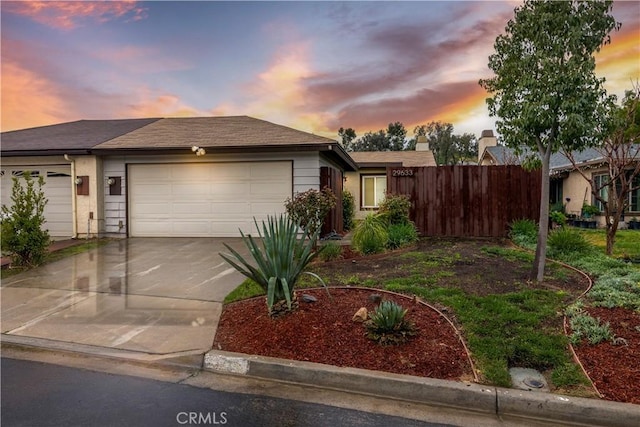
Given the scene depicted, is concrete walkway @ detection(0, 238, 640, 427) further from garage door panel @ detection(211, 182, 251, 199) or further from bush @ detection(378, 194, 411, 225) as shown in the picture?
bush @ detection(378, 194, 411, 225)

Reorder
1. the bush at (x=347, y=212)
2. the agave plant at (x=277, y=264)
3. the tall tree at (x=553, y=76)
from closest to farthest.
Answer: the agave plant at (x=277, y=264), the tall tree at (x=553, y=76), the bush at (x=347, y=212)

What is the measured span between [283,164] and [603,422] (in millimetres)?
9821

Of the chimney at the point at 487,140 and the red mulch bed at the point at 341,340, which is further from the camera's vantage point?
the chimney at the point at 487,140

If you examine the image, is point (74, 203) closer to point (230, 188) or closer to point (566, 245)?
point (230, 188)

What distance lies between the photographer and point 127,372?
383 centimetres

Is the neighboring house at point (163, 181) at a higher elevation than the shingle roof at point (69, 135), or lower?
lower

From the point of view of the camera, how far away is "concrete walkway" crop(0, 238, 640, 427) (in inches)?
124

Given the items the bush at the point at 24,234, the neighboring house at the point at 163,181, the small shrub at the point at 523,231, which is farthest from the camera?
the neighboring house at the point at 163,181

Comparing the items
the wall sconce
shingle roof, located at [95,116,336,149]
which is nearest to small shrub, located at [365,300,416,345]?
shingle roof, located at [95,116,336,149]

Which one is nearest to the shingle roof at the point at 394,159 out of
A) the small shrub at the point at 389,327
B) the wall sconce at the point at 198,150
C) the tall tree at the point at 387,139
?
the wall sconce at the point at 198,150

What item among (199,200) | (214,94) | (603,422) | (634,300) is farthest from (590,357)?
(214,94)

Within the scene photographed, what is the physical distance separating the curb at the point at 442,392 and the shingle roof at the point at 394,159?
1652 centimetres

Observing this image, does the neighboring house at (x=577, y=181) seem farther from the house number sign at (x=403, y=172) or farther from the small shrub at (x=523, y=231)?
the house number sign at (x=403, y=172)

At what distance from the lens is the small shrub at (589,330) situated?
399 centimetres
